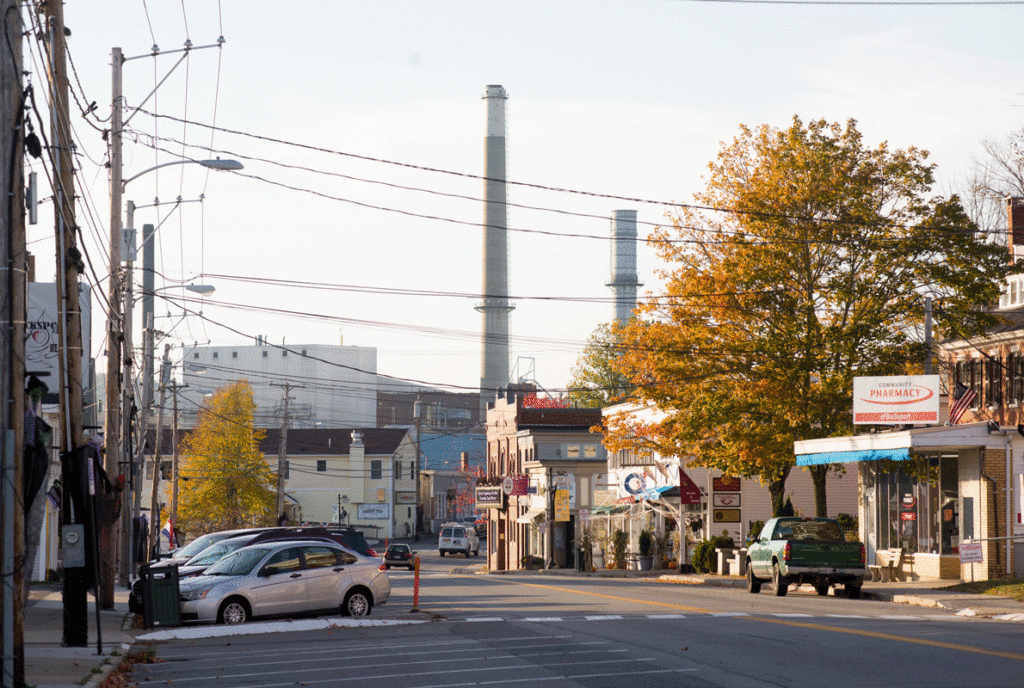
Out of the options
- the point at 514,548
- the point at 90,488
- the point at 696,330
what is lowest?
the point at 514,548

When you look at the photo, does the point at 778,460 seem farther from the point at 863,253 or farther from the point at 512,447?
the point at 512,447

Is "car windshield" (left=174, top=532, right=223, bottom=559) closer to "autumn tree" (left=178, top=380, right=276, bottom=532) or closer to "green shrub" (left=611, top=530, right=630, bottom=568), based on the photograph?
"green shrub" (left=611, top=530, right=630, bottom=568)

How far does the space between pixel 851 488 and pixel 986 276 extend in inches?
701

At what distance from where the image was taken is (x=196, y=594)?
23156 mm

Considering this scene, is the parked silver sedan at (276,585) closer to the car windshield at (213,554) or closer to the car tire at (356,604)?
the car tire at (356,604)

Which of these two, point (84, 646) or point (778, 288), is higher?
point (778, 288)

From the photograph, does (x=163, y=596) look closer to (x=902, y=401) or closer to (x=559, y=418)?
(x=902, y=401)

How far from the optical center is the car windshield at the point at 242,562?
23.3 meters

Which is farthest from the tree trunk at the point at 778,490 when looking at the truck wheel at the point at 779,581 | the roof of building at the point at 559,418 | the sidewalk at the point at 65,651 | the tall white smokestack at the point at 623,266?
the tall white smokestack at the point at 623,266

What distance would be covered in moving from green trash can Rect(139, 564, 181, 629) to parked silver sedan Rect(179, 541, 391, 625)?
291 millimetres

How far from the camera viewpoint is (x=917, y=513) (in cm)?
3416

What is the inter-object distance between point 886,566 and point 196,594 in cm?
1977

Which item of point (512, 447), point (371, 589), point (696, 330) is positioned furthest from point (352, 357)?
point (371, 589)

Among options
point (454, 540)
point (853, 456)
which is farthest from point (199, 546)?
point (454, 540)
